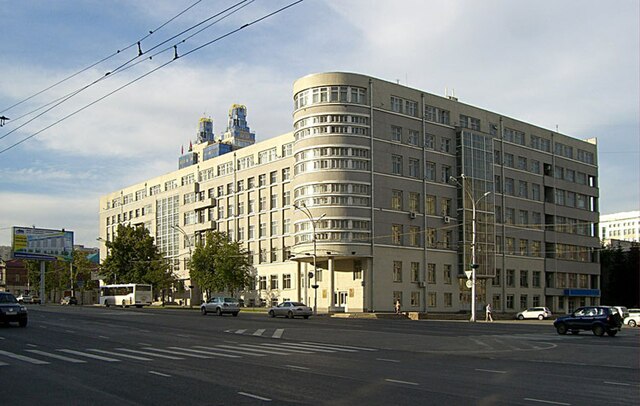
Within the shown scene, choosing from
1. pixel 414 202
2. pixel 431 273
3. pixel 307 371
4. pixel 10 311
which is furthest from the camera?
pixel 431 273

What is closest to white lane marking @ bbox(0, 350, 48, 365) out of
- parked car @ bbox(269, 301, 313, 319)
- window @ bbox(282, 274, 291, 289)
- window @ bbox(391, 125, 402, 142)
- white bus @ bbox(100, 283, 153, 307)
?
parked car @ bbox(269, 301, 313, 319)

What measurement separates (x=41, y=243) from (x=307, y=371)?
3504 inches

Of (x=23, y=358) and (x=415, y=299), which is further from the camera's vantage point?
(x=415, y=299)

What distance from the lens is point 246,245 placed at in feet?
311

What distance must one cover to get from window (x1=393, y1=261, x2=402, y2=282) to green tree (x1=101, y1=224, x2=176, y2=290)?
41.0 metres

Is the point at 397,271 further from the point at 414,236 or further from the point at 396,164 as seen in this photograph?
the point at 396,164

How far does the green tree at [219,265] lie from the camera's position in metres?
83.3

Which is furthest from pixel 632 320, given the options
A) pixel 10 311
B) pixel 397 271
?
pixel 10 311

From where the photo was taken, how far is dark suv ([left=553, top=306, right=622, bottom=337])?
34.7 meters

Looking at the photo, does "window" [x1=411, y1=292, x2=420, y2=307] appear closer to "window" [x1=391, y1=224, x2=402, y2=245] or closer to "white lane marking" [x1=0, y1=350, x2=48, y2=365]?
"window" [x1=391, y1=224, x2=402, y2=245]

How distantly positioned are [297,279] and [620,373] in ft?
207

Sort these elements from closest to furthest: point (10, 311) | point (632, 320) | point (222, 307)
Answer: point (10, 311)
point (632, 320)
point (222, 307)

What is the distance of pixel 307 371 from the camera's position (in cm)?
1658

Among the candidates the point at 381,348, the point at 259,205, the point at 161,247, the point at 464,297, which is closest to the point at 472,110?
the point at 464,297
